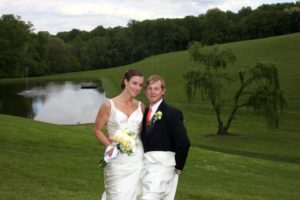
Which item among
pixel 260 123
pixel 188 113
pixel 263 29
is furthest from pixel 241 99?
pixel 263 29

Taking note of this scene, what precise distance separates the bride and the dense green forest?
377 feet

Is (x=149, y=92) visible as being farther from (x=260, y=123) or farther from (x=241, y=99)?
(x=241, y=99)

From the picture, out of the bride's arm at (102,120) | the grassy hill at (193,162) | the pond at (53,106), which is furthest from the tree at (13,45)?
the bride's arm at (102,120)

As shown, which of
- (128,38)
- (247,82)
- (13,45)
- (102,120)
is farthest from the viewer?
(128,38)

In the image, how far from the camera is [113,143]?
641 centimetres

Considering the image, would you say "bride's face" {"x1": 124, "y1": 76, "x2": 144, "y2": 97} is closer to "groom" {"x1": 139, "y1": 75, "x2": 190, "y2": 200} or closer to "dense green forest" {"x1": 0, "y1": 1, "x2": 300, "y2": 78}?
"groom" {"x1": 139, "y1": 75, "x2": 190, "y2": 200}

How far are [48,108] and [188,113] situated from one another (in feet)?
64.3

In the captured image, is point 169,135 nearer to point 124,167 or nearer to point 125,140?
point 125,140

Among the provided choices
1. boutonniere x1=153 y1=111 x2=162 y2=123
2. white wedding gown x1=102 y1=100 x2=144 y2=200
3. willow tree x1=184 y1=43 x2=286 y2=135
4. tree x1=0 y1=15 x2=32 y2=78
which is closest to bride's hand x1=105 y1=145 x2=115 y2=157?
white wedding gown x1=102 y1=100 x2=144 y2=200

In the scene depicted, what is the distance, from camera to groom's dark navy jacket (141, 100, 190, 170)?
20.6ft

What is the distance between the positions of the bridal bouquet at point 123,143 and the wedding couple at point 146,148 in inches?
0.6

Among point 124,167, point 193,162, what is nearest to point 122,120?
point 124,167

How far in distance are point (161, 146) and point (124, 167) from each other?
1.93ft

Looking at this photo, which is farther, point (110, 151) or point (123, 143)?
point (110, 151)
